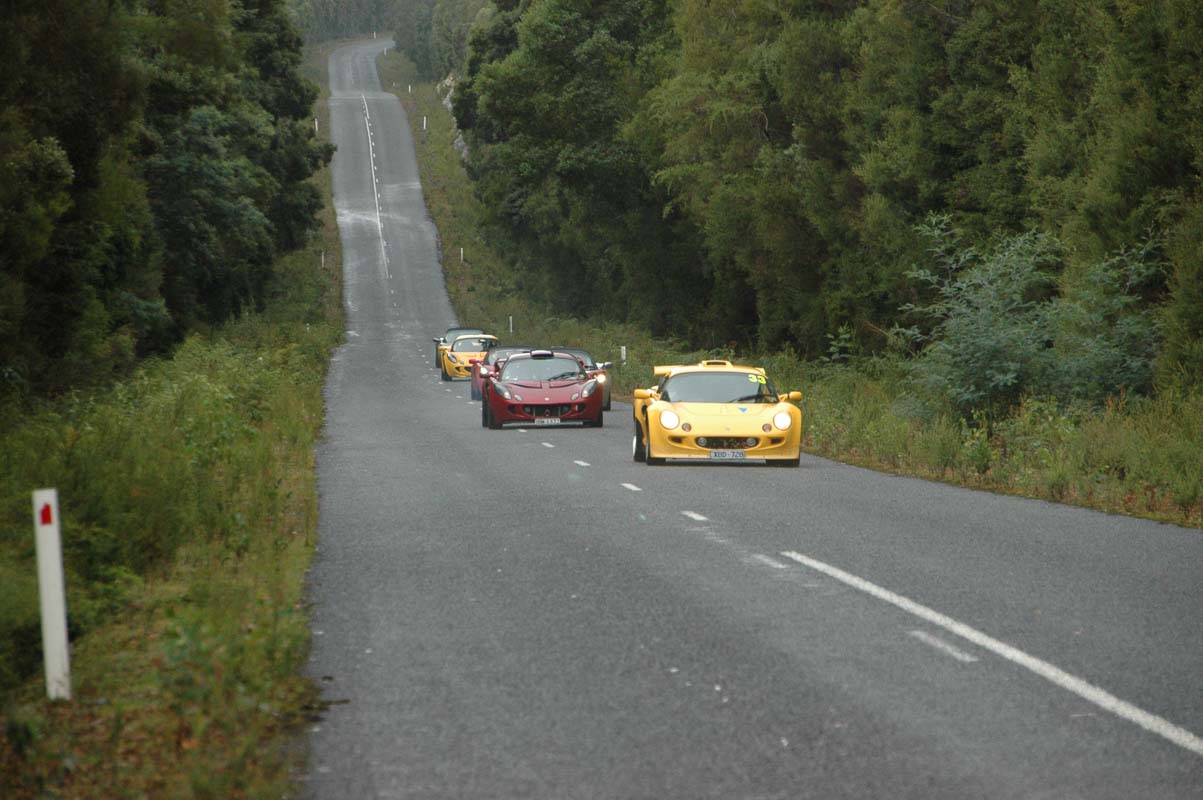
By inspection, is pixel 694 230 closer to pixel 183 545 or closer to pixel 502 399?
pixel 502 399

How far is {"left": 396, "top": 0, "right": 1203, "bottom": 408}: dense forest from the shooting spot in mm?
24672

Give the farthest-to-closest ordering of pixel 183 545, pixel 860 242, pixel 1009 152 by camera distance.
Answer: pixel 860 242
pixel 1009 152
pixel 183 545

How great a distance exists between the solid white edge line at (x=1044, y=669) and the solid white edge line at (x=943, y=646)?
0.15 metres

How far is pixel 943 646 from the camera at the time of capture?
8.49 meters

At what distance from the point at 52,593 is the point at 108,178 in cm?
2574

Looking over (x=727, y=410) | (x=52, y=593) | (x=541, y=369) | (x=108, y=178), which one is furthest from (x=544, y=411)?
(x=52, y=593)

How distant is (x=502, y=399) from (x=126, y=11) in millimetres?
9356

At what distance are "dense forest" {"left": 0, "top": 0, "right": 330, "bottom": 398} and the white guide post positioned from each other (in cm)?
1437

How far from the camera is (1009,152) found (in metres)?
36.4

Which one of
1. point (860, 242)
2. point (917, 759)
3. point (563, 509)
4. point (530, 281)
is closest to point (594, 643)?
point (917, 759)

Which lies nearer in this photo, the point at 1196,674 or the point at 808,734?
the point at 808,734

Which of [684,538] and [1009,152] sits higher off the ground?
[1009,152]

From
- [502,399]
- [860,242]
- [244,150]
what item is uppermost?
[244,150]

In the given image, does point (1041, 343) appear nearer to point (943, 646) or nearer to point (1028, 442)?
point (1028, 442)
